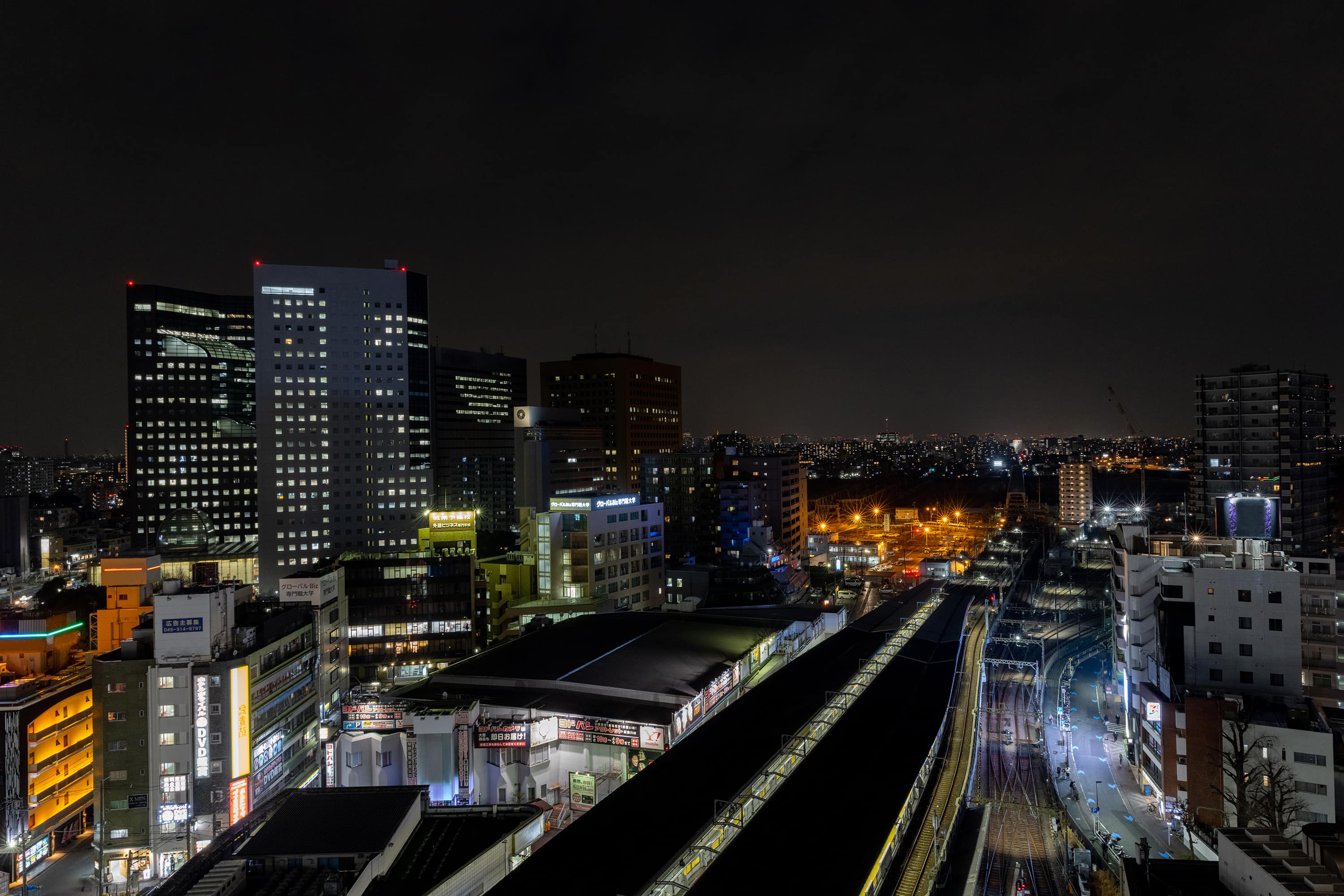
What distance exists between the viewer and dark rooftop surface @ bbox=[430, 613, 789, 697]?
990 inches

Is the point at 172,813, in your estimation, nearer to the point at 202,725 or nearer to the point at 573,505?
the point at 202,725

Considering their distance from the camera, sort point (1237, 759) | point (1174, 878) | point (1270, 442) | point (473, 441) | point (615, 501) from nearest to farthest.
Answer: point (1174, 878), point (1237, 759), point (615, 501), point (1270, 442), point (473, 441)

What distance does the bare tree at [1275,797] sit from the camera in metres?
18.0

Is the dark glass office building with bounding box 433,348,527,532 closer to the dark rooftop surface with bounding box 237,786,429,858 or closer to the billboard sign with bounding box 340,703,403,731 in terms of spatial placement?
the billboard sign with bounding box 340,703,403,731

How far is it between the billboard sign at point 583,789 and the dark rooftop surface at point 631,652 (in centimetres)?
293

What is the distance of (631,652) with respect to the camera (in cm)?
2789

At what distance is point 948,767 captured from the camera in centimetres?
1897

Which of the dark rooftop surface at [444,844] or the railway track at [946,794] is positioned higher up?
the railway track at [946,794]

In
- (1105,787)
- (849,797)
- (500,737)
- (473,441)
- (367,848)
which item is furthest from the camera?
(473,441)

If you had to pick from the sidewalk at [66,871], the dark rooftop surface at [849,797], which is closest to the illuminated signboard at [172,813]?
the sidewalk at [66,871]

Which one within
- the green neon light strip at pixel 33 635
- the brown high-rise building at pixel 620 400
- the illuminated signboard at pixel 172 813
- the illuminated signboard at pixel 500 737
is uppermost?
the brown high-rise building at pixel 620 400

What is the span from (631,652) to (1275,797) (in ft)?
60.0

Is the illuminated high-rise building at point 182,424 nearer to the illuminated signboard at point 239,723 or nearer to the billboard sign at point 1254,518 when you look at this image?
the illuminated signboard at point 239,723

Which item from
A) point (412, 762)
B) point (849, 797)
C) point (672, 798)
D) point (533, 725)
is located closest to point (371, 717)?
point (412, 762)
